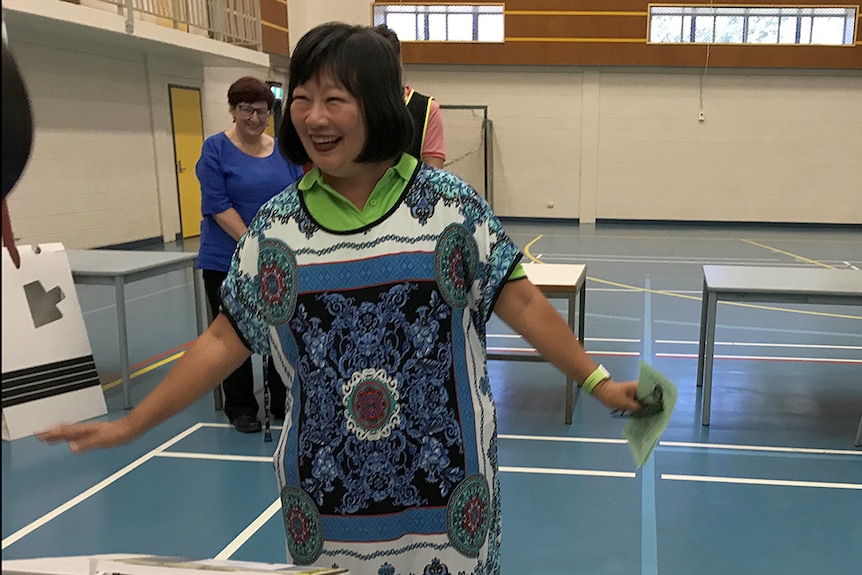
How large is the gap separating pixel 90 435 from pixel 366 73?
765 millimetres

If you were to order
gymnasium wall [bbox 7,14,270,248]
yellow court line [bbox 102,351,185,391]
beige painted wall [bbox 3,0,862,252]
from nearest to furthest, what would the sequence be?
yellow court line [bbox 102,351,185,391], gymnasium wall [bbox 7,14,270,248], beige painted wall [bbox 3,0,862,252]

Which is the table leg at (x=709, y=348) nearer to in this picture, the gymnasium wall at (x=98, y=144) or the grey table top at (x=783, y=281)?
the grey table top at (x=783, y=281)

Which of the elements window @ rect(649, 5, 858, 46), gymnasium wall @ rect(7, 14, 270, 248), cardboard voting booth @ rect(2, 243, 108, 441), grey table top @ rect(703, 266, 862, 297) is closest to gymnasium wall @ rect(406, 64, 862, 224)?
window @ rect(649, 5, 858, 46)

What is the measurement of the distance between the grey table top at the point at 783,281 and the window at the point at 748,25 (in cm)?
1047

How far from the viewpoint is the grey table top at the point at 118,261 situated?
175 inches

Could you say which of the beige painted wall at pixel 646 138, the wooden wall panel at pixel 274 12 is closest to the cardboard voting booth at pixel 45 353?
the beige painted wall at pixel 646 138

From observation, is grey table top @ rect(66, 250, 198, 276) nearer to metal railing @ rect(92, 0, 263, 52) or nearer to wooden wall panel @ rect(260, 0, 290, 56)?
metal railing @ rect(92, 0, 263, 52)

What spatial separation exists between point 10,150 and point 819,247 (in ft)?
40.7

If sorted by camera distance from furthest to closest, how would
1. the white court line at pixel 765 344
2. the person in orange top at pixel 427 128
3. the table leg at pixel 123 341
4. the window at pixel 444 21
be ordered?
1. the window at pixel 444 21
2. the white court line at pixel 765 344
3. the table leg at pixel 123 341
4. the person in orange top at pixel 427 128

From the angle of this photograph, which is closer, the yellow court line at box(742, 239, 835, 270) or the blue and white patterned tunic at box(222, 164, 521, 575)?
the blue and white patterned tunic at box(222, 164, 521, 575)

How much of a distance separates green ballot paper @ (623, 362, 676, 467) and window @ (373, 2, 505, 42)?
13659 millimetres

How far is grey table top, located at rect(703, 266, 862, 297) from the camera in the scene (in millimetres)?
3957

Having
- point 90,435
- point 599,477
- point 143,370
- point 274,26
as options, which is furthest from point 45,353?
point 274,26

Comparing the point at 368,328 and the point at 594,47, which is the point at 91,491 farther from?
the point at 594,47
